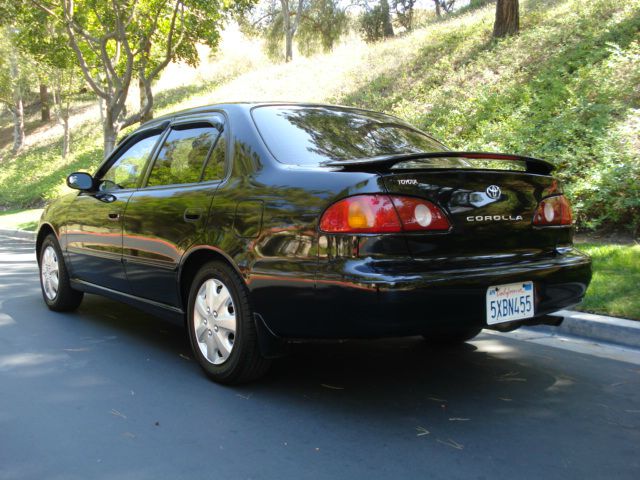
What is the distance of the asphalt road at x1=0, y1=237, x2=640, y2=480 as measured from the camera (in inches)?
113

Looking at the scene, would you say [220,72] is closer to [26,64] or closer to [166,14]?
[26,64]

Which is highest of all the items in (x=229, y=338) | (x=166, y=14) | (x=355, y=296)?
→ (x=166, y=14)

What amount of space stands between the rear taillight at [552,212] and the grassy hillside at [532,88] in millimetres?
4408

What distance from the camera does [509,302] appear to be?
351 centimetres

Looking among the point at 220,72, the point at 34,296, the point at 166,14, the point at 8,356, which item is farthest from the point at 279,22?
the point at 8,356

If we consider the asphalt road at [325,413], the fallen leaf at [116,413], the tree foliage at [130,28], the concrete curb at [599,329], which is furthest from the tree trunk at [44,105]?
the fallen leaf at [116,413]

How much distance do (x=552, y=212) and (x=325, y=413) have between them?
1777 millimetres

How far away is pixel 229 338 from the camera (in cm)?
390

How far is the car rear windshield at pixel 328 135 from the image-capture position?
12.7ft

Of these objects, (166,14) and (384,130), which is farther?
(166,14)

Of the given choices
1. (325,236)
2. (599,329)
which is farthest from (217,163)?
(599,329)

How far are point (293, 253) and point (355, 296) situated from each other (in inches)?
17.9

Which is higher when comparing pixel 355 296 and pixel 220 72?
pixel 220 72

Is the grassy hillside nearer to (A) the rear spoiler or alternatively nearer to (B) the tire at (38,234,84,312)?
(A) the rear spoiler
